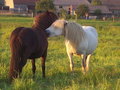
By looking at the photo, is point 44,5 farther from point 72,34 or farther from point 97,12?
point 72,34

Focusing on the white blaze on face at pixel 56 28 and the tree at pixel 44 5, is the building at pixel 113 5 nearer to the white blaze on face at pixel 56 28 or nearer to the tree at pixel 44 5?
the tree at pixel 44 5

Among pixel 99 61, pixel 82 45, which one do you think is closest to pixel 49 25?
pixel 82 45

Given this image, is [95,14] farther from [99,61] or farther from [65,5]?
[99,61]

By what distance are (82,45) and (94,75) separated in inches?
45.6

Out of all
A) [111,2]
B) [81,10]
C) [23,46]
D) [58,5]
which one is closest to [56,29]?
[23,46]

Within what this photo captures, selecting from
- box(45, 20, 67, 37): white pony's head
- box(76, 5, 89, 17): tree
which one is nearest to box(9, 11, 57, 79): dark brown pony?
box(45, 20, 67, 37): white pony's head

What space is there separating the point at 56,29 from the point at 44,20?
50 cm

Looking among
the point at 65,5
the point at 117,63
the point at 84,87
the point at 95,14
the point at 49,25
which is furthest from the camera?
the point at 65,5

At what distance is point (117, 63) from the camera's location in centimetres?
995

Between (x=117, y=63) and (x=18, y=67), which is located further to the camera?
(x=117, y=63)

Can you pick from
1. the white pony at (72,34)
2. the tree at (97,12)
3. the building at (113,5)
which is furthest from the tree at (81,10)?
the white pony at (72,34)

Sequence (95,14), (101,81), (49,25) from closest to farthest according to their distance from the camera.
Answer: (101,81)
(49,25)
(95,14)

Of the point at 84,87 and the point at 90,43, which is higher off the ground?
the point at 90,43

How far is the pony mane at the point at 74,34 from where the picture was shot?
7.73 meters
